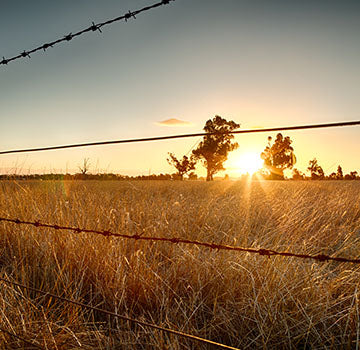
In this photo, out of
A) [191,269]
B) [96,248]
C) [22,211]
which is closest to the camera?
[191,269]

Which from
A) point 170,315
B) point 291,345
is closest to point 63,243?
point 170,315

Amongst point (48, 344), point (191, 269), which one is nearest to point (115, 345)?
point (48, 344)

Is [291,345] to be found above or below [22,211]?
below

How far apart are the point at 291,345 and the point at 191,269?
79 cm

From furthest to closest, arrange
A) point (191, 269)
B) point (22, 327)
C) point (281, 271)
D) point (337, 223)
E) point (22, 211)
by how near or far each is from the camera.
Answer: point (337, 223) → point (22, 211) → point (191, 269) → point (281, 271) → point (22, 327)

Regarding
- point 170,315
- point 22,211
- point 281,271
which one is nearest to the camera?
point 170,315

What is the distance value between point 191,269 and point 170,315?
0.43 m

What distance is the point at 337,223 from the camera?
13.7 feet

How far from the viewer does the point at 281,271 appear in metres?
1.95

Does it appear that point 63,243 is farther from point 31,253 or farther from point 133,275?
point 133,275

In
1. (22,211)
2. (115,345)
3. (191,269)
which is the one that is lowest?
(115,345)

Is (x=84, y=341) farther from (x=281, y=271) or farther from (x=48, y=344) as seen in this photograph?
(x=281, y=271)

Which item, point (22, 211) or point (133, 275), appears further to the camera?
point (22, 211)

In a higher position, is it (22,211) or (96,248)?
(22,211)
